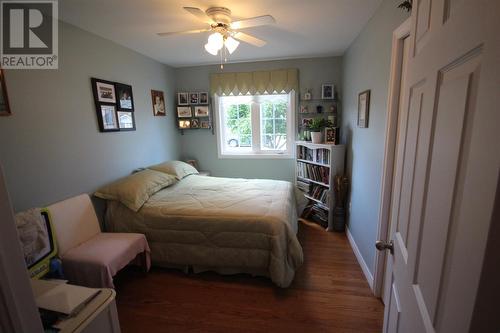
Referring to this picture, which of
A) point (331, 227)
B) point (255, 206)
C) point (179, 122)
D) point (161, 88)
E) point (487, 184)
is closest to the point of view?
point (487, 184)

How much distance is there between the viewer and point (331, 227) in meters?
3.22

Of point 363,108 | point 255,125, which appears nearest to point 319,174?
point 363,108

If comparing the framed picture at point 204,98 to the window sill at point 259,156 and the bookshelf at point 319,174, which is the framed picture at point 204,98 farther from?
the bookshelf at point 319,174

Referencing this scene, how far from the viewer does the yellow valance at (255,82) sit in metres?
3.56

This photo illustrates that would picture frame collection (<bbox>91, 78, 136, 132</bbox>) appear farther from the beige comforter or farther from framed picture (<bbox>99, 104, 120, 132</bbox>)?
the beige comforter

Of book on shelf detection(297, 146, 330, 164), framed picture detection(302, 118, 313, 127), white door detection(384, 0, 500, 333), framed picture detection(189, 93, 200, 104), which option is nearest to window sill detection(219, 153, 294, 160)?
book on shelf detection(297, 146, 330, 164)

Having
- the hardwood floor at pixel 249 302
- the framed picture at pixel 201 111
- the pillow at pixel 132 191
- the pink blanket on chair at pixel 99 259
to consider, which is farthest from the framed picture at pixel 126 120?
the hardwood floor at pixel 249 302

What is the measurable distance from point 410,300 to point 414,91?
734mm

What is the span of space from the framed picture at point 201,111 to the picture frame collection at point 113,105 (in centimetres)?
115

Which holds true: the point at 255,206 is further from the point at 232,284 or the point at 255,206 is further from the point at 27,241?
the point at 27,241

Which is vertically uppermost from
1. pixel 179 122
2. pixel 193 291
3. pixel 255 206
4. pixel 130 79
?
pixel 130 79

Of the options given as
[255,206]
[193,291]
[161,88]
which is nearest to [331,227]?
[255,206]

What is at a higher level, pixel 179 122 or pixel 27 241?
pixel 179 122

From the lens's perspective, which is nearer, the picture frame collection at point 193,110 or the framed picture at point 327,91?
the framed picture at point 327,91
